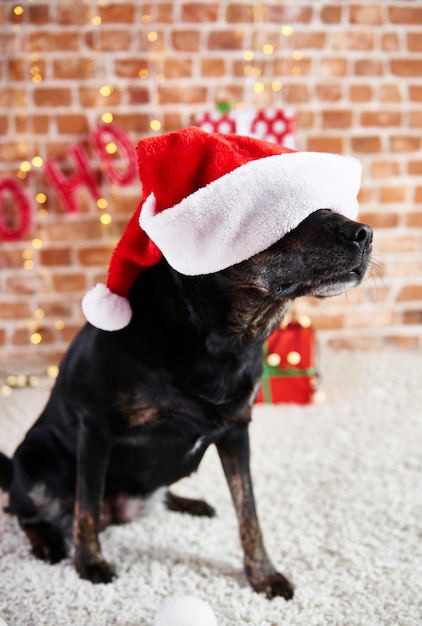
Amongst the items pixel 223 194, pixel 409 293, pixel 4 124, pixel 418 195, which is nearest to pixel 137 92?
pixel 4 124

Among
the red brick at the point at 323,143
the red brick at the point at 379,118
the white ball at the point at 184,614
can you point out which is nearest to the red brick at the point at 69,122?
the red brick at the point at 323,143

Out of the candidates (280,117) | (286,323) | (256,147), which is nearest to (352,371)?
(286,323)

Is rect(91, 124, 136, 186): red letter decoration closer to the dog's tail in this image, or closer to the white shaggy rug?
the white shaggy rug

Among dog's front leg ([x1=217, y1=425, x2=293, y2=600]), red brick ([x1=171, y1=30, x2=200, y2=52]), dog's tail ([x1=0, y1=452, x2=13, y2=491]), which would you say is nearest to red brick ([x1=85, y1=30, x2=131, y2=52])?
red brick ([x1=171, y1=30, x2=200, y2=52])

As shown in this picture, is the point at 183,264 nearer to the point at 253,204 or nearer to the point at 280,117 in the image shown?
the point at 253,204

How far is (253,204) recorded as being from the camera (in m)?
0.93

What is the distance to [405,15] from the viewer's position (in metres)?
2.54

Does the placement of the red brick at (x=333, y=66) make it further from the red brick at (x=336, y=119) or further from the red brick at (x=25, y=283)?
the red brick at (x=25, y=283)

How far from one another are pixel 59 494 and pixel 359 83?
2.03 m

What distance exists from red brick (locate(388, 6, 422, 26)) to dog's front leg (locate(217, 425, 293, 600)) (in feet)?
6.64

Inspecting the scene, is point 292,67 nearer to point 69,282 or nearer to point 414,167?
point 414,167

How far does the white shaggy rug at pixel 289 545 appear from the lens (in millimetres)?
1151

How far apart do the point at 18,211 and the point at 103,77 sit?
0.60m

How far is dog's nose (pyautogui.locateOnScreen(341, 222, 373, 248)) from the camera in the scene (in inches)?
37.1
